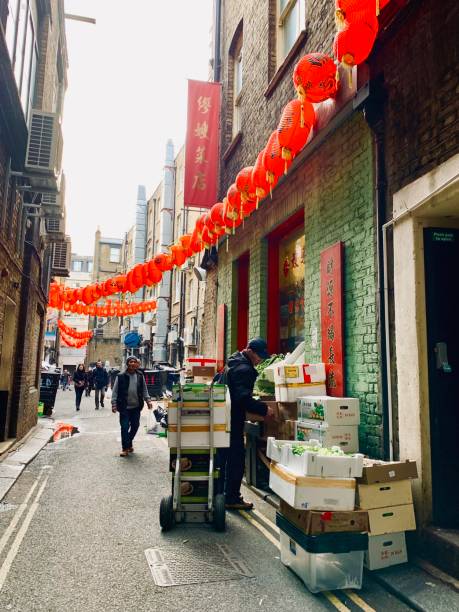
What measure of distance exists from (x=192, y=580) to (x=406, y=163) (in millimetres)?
4622

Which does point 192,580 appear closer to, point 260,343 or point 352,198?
point 260,343

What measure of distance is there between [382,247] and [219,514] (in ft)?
11.6

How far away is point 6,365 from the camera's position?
405 inches

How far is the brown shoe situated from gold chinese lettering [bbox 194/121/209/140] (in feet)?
32.2

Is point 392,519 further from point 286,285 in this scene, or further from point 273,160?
point 286,285

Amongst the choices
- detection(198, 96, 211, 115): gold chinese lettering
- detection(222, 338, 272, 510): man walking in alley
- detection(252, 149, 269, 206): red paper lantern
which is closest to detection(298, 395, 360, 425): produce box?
detection(222, 338, 272, 510): man walking in alley

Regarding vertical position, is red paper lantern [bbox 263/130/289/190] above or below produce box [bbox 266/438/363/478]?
above

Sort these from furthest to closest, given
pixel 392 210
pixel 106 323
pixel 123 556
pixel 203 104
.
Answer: pixel 106 323, pixel 203 104, pixel 392 210, pixel 123 556

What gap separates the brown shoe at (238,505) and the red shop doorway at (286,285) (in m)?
3.48

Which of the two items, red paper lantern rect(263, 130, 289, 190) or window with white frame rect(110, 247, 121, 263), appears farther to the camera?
window with white frame rect(110, 247, 121, 263)

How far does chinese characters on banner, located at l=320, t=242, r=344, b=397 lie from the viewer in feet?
20.2

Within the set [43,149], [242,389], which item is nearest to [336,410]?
[242,389]

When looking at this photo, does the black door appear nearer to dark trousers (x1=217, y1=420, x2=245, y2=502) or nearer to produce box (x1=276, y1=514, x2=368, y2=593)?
produce box (x1=276, y1=514, x2=368, y2=593)

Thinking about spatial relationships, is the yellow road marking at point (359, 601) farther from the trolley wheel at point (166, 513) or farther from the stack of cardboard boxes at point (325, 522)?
the trolley wheel at point (166, 513)
